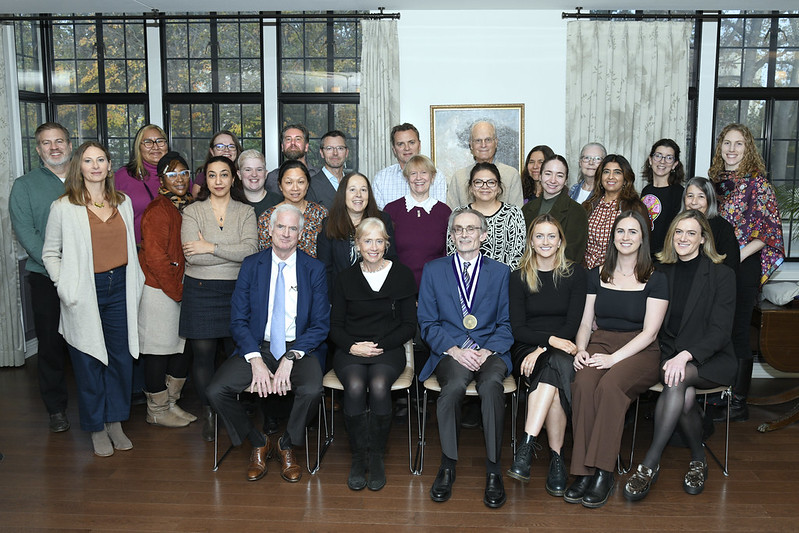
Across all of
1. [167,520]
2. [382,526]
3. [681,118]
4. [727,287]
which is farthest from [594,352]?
[681,118]

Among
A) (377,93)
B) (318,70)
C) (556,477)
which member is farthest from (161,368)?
(318,70)

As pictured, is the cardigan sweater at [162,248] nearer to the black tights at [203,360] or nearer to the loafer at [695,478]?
the black tights at [203,360]

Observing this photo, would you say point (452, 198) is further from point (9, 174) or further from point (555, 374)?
point (9, 174)

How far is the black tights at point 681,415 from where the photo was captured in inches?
134

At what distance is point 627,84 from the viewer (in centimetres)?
621

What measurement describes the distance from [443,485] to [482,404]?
1.47 feet

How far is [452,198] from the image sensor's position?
500 centimetres

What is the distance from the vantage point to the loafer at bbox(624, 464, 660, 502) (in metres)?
3.26

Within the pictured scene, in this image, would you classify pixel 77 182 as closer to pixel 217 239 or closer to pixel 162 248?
pixel 162 248

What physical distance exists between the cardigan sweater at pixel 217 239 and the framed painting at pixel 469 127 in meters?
2.92

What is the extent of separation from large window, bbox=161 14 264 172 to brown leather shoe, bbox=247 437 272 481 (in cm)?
403

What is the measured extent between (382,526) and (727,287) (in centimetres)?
220

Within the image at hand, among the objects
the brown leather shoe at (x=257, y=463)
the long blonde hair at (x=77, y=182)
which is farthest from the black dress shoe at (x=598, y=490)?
the long blonde hair at (x=77, y=182)

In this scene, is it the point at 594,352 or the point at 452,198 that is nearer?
the point at 594,352
